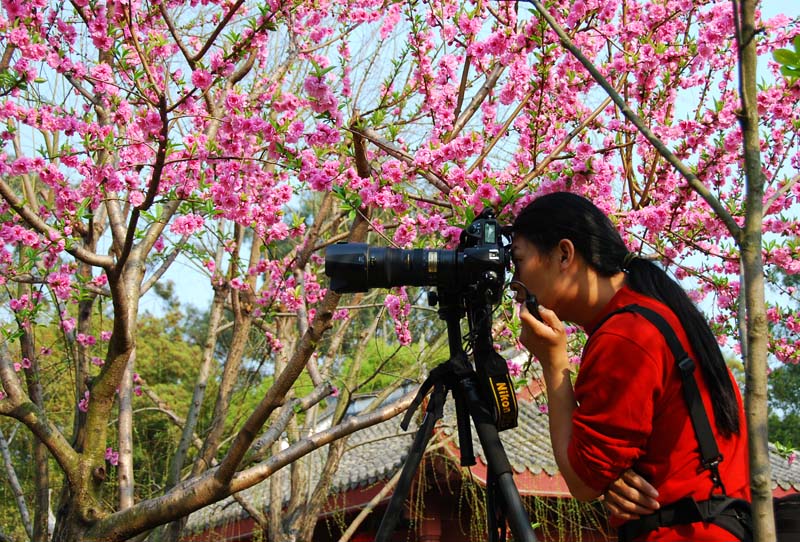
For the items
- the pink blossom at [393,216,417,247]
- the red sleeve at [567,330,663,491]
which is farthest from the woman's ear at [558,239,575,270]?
the pink blossom at [393,216,417,247]

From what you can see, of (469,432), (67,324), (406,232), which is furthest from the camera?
(67,324)

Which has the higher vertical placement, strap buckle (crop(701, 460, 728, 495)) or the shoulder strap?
the shoulder strap

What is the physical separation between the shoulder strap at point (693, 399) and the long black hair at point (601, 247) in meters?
0.07

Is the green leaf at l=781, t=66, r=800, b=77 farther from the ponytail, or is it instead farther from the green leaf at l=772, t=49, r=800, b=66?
the ponytail

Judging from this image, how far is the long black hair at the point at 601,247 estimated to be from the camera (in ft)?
5.09

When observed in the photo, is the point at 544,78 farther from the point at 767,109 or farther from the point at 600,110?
the point at 767,109

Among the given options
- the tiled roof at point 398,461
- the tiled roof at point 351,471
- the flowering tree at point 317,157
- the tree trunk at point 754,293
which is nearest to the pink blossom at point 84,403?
the flowering tree at point 317,157

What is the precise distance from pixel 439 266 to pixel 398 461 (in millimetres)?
4974

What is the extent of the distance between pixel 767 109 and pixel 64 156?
3.07 meters

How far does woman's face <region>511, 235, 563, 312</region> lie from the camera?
168cm

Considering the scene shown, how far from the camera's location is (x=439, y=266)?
1.80 m

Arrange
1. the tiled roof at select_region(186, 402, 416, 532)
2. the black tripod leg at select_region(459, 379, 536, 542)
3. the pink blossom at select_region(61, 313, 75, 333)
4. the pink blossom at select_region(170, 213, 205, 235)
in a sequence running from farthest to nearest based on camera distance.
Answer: the tiled roof at select_region(186, 402, 416, 532), the pink blossom at select_region(61, 313, 75, 333), the pink blossom at select_region(170, 213, 205, 235), the black tripod leg at select_region(459, 379, 536, 542)

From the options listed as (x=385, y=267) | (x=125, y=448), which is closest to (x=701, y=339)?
(x=385, y=267)

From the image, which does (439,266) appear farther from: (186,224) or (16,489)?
(16,489)
